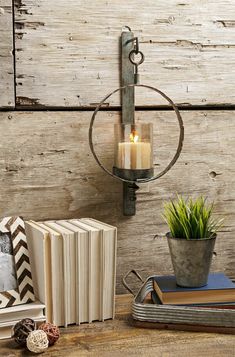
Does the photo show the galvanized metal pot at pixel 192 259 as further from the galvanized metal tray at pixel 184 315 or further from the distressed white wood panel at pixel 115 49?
the distressed white wood panel at pixel 115 49

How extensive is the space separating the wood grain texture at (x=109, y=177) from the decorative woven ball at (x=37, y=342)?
33cm

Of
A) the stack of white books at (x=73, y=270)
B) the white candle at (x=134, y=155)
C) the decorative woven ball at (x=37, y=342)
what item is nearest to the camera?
the decorative woven ball at (x=37, y=342)

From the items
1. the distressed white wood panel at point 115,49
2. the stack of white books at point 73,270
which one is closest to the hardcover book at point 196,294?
the stack of white books at point 73,270

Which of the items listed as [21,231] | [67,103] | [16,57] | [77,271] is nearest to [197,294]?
[77,271]

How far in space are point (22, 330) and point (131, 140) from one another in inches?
17.2

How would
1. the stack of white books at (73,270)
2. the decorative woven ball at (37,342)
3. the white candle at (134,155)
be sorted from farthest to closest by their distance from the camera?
the white candle at (134,155), the stack of white books at (73,270), the decorative woven ball at (37,342)

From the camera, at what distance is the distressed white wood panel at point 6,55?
3.90ft

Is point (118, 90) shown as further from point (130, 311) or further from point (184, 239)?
point (130, 311)

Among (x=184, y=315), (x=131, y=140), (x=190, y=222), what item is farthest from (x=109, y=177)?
(x=184, y=315)

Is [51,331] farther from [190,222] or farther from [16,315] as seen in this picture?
[190,222]

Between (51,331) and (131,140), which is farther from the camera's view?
(131,140)

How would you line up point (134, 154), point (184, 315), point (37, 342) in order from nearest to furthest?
point (37, 342), point (184, 315), point (134, 154)

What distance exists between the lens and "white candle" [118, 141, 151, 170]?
118 centimetres

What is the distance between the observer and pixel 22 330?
38.4 inches
